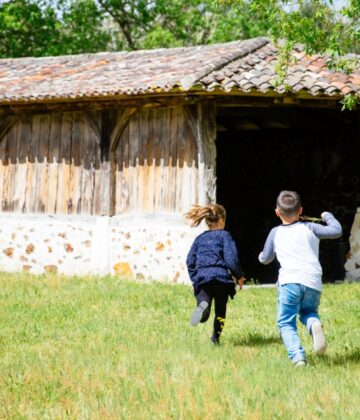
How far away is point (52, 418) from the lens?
524cm

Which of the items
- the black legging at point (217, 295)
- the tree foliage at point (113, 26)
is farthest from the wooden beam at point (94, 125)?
the tree foliage at point (113, 26)

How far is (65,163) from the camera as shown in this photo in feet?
45.5

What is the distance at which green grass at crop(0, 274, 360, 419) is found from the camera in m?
5.41

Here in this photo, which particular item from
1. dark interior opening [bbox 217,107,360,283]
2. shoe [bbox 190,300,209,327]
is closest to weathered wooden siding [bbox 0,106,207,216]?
dark interior opening [bbox 217,107,360,283]

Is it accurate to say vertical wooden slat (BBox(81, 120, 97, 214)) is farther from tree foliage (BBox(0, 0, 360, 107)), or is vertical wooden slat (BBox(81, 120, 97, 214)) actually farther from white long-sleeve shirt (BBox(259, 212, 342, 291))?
tree foliage (BBox(0, 0, 360, 107))

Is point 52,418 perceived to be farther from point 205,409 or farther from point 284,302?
point 284,302

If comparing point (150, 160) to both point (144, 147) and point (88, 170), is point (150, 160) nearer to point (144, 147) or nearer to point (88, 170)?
point (144, 147)

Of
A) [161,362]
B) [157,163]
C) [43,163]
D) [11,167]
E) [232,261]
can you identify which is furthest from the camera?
[11,167]

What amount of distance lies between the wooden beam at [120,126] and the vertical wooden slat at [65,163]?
0.91 metres

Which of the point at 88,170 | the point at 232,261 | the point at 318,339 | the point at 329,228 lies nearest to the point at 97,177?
the point at 88,170

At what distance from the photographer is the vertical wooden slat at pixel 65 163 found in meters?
13.8

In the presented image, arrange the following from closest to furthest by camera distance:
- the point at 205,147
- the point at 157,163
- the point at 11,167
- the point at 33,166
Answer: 1. the point at 205,147
2. the point at 157,163
3. the point at 33,166
4. the point at 11,167

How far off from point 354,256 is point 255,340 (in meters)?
Answer: 5.74

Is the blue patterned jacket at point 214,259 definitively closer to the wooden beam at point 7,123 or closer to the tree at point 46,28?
the wooden beam at point 7,123
